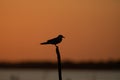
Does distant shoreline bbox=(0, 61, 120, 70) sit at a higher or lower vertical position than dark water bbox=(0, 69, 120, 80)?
higher

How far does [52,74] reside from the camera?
54.7 inches

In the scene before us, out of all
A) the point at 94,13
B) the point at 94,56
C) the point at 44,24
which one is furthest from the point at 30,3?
the point at 94,56

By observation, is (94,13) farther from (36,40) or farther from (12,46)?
(12,46)

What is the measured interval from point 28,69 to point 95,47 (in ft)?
1.31

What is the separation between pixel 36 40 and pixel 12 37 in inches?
5.4

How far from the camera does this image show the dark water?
138cm

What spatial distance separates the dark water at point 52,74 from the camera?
1.38 m

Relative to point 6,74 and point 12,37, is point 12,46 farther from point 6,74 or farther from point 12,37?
point 6,74

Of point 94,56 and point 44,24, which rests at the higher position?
point 44,24

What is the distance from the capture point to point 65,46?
4.50 ft

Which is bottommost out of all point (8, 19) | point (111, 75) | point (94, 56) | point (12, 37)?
point (111, 75)

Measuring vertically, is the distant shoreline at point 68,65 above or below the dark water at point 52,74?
above

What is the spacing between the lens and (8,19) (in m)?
1.38

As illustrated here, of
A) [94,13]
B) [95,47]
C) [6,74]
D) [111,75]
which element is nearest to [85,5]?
[94,13]
